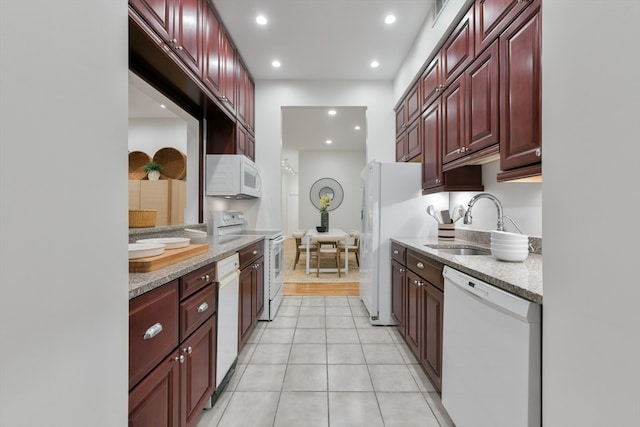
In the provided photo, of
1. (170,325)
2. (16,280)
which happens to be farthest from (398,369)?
(16,280)

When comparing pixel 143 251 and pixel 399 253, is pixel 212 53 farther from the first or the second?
pixel 399 253

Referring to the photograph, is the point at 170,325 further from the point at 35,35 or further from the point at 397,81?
the point at 397,81

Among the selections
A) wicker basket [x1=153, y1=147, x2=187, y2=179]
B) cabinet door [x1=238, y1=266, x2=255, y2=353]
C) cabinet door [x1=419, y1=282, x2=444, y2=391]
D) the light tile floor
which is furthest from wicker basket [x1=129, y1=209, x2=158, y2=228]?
cabinet door [x1=419, y1=282, x2=444, y2=391]

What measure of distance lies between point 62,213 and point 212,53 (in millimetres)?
2332

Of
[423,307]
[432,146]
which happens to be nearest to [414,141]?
[432,146]

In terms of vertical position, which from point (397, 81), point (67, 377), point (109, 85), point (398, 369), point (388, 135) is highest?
point (397, 81)

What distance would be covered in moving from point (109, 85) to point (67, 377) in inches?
23.0

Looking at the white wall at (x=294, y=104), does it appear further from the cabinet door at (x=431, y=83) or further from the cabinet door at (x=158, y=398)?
the cabinet door at (x=158, y=398)

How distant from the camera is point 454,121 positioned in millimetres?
2098

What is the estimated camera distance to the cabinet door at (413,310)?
1.93 m

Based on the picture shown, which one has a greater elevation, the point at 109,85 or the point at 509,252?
the point at 109,85

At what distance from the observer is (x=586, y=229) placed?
0.65 m

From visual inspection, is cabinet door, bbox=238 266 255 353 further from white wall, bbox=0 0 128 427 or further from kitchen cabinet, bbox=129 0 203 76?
kitchen cabinet, bbox=129 0 203 76

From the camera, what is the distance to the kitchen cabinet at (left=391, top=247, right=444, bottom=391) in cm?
159
